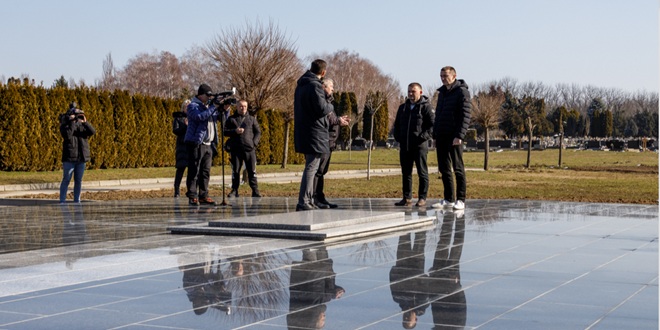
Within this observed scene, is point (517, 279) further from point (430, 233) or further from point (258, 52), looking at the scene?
point (258, 52)

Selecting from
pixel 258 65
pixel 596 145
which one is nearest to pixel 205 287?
pixel 258 65

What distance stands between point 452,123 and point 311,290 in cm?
740

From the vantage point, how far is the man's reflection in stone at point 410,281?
5590 millimetres

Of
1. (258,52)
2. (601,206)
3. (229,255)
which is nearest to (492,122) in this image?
(258,52)

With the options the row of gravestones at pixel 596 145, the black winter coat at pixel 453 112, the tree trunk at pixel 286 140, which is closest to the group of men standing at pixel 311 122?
the black winter coat at pixel 453 112

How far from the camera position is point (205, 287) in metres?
6.43

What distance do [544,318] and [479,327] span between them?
19.4 inches

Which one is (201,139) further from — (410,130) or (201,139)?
(410,130)

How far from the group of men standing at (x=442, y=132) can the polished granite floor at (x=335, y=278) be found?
2.16m

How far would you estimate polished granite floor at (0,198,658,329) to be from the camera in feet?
17.6

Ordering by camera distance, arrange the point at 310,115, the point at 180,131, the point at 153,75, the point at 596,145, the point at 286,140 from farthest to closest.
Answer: the point at 153,75 < the point at 596,145 < the point at 286,140 < the point at 180,131 < the point at 310,115

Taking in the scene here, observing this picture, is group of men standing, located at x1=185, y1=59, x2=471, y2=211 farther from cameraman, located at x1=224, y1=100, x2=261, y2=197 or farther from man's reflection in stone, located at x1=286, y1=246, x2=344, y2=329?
man's reflection in stone, located at x1=286, y1=246, x2=344, y2=329

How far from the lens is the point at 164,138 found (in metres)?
39.2

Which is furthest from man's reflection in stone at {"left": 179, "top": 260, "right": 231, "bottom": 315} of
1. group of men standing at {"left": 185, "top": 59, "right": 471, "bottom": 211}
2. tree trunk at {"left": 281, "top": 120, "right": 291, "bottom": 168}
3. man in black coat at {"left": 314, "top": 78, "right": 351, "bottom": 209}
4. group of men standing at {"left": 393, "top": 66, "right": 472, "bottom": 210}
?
tree trunk at {"left": 281, "top": 120, "right": 291, "bottom": 168}
